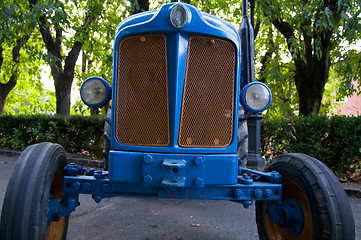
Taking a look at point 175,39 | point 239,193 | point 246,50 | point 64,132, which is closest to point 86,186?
point 239,193

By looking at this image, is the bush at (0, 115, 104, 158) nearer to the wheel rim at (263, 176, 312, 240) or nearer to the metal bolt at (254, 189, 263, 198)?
the wheel rim at (263, 176, 312, 240)

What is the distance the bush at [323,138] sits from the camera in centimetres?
585

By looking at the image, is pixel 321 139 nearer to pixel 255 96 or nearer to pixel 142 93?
pixel 255 96

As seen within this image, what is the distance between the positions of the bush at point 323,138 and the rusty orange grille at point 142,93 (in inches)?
178

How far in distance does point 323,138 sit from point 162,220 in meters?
4.29

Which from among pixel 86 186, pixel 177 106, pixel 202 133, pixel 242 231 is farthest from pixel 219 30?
pixel 242 231

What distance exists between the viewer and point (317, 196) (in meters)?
2.12

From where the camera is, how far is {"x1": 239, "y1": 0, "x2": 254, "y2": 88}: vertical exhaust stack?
3.66m

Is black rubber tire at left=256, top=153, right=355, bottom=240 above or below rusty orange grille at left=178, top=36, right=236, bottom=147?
below

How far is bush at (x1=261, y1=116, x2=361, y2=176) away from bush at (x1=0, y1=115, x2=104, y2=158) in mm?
4581

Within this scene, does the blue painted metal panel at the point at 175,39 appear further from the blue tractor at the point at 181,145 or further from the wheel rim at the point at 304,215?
the wheel rim at the point at 304,215

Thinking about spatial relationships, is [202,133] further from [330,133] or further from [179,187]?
[330,133]

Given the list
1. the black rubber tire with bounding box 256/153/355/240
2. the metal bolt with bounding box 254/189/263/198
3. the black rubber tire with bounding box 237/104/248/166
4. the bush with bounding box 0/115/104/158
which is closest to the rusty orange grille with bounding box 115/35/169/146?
the metal bolt with bounding box 254/189/263/198

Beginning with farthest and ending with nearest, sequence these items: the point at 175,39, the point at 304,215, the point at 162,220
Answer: the point at 162,220
the point at 304,215
the point at 175,39
